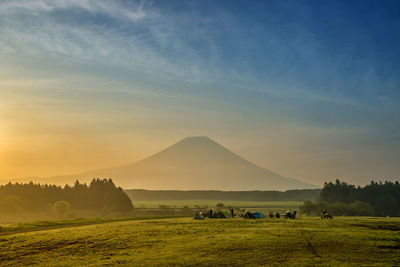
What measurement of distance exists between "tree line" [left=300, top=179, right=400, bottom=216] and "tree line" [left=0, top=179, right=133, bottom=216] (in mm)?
87153

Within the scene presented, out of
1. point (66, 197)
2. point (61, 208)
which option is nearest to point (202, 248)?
point (61, 208)

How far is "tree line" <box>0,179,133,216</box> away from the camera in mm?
166750

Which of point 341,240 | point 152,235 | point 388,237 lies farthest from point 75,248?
point 388,237

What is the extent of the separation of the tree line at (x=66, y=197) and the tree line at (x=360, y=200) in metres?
87.2

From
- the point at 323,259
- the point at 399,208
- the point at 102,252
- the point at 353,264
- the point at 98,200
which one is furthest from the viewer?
the point at 98,200

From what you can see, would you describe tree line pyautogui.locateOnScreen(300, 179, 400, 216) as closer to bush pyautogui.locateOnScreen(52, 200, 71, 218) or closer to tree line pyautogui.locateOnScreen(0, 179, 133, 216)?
tree line pyautogui.locateOnScreen(0, 179, 133, 216)

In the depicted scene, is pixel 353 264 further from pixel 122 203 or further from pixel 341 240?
pixel 122 203

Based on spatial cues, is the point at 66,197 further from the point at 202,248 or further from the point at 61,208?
the point at 202,248

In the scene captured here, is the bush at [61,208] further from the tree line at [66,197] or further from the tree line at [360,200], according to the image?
the tree line at [360,200]

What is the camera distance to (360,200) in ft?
516

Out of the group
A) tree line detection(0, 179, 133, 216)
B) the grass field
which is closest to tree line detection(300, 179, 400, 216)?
tree line detection(0, 179, 133, 216)

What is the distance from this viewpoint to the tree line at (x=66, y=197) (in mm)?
166750

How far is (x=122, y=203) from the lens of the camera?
17475cm

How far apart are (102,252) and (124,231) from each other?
46.6 feet
